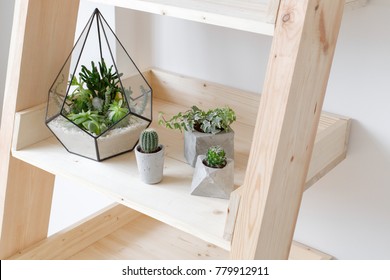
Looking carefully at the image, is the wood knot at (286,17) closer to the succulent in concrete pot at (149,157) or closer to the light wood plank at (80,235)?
the succulent in concrete pot at (149,157)

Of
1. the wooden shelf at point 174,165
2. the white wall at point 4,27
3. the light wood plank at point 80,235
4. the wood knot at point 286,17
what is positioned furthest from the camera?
the white wall at point 4,27

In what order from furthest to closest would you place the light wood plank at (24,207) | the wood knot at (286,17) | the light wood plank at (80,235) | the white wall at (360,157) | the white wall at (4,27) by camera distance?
the white wall at (4,27) < the light wood plank at (80,235) < the light wood plank at (24,207) < the white wall at (360,157) < the wood knot at (286,17)

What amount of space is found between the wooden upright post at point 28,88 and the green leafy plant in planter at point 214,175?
1.32 ft

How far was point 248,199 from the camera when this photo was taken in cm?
87

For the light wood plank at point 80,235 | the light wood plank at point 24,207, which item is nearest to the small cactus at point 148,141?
the light wood plank at point 24,207

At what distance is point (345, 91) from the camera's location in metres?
1.18

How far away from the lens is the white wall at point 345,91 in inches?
44.4

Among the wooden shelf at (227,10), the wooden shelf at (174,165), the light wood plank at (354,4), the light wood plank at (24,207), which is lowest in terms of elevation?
the light wood plank at (24,207)

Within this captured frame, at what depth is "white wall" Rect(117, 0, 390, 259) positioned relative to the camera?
3.70 feet

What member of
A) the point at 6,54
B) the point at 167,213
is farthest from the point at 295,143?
the point at 6,54

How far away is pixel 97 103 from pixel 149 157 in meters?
0.20

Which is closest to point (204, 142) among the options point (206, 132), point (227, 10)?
point (206, 132)
